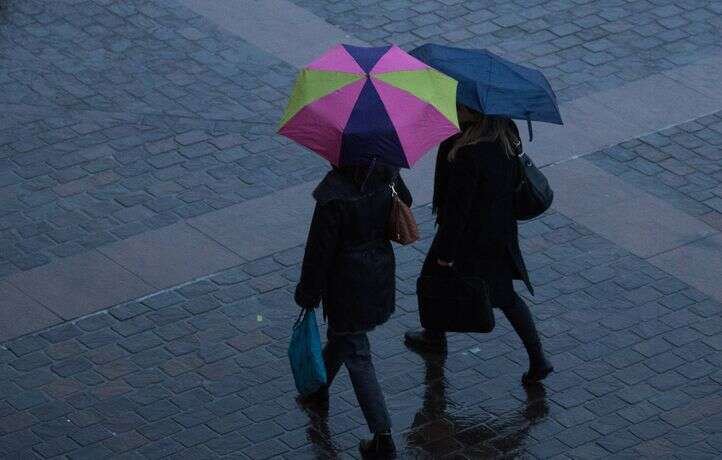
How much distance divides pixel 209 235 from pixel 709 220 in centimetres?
320

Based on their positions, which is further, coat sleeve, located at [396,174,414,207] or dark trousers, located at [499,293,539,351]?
dark trousers, located at [499,293,539,351]

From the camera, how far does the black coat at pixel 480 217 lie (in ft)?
24.1

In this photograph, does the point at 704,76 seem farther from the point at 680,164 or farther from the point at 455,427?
the point at 455,427

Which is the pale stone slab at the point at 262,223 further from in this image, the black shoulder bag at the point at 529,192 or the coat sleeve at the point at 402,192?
the black shoulder bag at the point at 529,192

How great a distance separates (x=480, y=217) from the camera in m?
7.53

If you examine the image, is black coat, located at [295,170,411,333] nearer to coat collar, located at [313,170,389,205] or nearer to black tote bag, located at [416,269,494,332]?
coat collar, located at [313,170,389,205]

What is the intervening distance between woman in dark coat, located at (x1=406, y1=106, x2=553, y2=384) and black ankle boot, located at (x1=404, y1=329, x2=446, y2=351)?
0.56 m

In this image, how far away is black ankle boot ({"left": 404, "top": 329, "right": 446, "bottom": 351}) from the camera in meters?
8.33

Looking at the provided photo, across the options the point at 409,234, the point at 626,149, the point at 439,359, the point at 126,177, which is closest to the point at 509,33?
the point at 626,149

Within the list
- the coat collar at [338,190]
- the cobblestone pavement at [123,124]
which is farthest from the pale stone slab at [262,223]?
the coat collar at [338,190]

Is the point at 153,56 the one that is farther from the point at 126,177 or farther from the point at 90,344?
the point at 90,344

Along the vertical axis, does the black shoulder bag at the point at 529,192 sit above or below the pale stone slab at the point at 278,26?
above

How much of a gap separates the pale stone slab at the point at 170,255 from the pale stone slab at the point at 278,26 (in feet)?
8.77

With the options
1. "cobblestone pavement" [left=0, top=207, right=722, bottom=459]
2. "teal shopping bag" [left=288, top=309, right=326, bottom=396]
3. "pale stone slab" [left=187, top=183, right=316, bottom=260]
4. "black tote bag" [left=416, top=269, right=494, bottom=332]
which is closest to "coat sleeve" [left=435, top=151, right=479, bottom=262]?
"black tote bag" [left=416, top=269, right=494, bottom=332]
